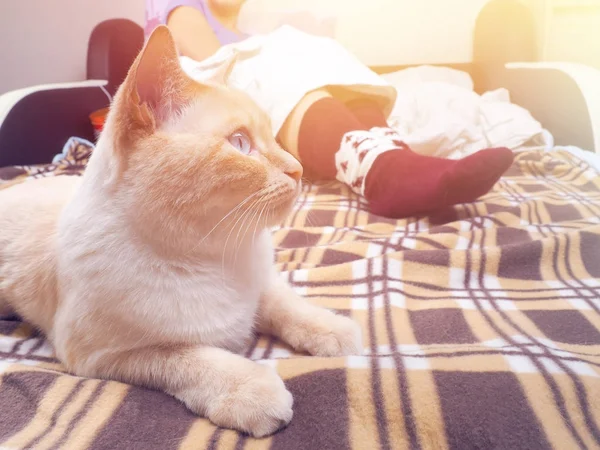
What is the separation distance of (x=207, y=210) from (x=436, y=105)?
1178 mm

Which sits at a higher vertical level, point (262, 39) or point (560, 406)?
point (262, 39)

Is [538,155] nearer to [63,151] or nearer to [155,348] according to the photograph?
[155,348]

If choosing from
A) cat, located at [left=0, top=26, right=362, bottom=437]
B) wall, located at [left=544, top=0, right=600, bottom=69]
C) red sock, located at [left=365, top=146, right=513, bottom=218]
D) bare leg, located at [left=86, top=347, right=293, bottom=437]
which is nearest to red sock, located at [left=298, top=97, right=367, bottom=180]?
red sock, located at [left=365, top=146, right=513, bottom=218]

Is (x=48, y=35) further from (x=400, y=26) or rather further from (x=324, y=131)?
(x=400, y=26)

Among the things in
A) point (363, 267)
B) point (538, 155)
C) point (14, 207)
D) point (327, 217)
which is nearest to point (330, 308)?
point (363, 267)

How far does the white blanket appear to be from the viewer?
1305 millimetres

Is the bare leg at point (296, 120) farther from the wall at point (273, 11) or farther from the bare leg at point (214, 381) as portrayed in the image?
the bare leg at point (214, 381)

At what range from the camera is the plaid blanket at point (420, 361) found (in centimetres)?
43

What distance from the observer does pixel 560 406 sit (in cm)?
44

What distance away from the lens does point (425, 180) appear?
971 millimetres

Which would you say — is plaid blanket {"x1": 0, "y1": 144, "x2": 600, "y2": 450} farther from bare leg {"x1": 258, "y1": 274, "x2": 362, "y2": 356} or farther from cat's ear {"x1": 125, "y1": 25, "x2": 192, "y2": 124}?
cat's ear {"x1": 125, "y1": 25, "x2": 192, "y2": 124}

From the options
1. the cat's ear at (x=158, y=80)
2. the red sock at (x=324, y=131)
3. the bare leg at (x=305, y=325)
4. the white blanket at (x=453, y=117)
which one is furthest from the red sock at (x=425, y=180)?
the cat's ear at (x=158, y=80)

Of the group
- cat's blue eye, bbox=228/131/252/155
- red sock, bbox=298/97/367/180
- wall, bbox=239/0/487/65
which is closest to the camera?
cat's blue eye, bbox=228/131/252/155

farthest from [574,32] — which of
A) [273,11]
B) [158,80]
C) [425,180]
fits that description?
[273,11]
